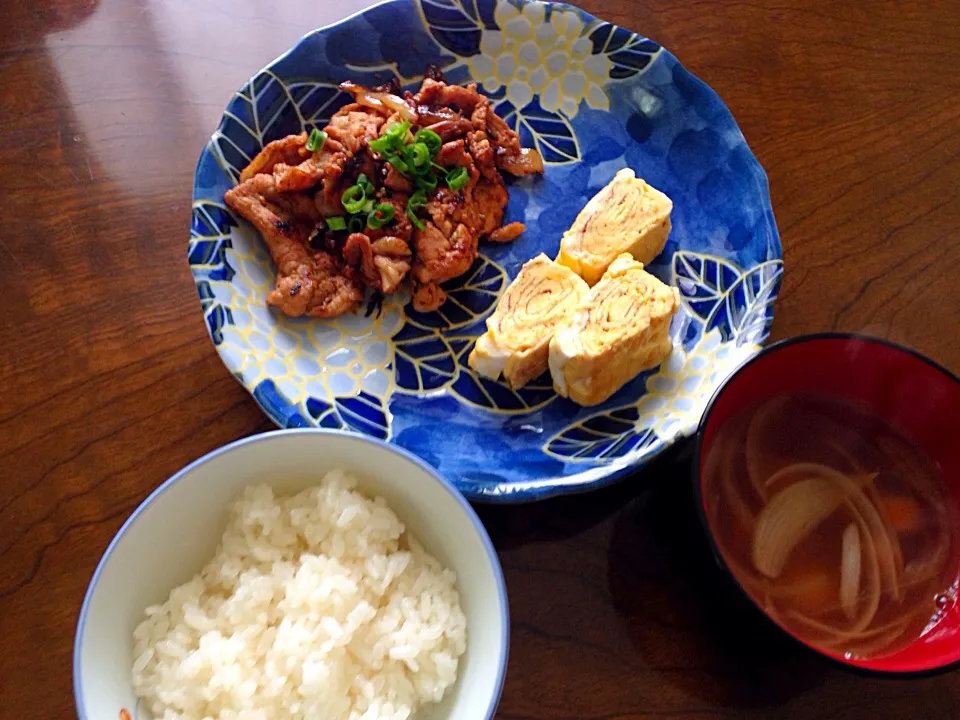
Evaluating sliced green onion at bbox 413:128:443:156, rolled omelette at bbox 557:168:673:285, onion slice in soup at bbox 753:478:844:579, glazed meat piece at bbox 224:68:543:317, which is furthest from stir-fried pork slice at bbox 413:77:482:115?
onion slice in soup at bbox 753:478:844:579

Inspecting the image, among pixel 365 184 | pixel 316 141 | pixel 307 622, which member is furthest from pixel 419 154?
pixel 307 622

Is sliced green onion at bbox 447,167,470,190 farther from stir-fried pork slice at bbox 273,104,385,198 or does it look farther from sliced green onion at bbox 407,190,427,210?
stir-fried pork slice at bbox 273,104,385,198

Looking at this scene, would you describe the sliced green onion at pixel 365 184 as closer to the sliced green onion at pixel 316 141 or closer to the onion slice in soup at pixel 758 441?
the sliced green onion at pixel 316 141

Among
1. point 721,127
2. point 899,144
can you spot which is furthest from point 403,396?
point 899,144

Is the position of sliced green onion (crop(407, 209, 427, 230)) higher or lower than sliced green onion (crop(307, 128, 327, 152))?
lower

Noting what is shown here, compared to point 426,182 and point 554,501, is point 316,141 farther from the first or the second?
point 554,501
